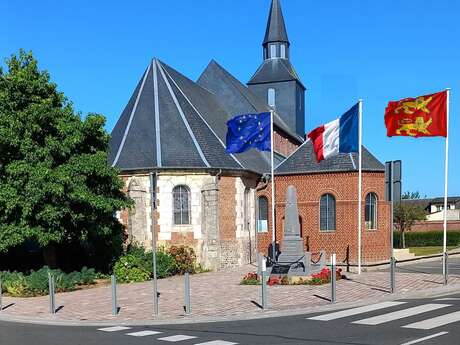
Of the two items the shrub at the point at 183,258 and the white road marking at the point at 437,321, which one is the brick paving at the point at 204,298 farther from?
the shrub at the point at 183,258

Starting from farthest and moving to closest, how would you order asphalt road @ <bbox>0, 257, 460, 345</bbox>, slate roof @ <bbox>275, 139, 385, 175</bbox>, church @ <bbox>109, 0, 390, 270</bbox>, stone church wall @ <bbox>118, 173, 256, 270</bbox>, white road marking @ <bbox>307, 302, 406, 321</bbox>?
slate roof @ <bbox>275, 139, 385, 175</bbox> → church @ <bbox>109, 0, 390, 270</bbox> → stone church wall @ <bbox>118, 173, 256, 270</bbox> → white road marking @ <bbox>307, 302, 406, 321</bbox> → asphalt road @ <bbox>0, 257, 460, 345</bbox>

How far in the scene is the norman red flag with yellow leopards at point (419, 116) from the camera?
15477 millimetres

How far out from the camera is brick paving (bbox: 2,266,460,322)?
12.2 meters

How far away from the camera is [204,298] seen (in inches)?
573

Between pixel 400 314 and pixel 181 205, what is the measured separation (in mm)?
15920

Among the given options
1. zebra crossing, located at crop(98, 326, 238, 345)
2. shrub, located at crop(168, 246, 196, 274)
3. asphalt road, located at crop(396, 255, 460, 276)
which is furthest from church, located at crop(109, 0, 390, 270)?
zebra crossing, located at crop(98, 326, 238, 345)

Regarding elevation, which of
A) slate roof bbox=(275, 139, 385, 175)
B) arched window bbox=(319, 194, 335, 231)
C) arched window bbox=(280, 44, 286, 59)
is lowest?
arched window bbox=(319, 194, 335, 231)

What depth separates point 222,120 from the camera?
3272 centimetres

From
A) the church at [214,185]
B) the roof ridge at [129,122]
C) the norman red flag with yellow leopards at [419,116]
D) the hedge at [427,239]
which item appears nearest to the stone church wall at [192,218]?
the church at [214,185]

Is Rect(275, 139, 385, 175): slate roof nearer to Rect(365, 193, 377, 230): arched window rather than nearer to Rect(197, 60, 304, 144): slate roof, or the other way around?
Rect(365, 193, 377, 230): arched window

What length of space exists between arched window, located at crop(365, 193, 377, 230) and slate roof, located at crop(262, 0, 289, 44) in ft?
69.3

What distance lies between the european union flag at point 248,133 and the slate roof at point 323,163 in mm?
8922

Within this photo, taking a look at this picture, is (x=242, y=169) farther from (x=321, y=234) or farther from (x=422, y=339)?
(x=422, y=339)

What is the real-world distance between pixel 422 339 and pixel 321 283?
8.66 meters
